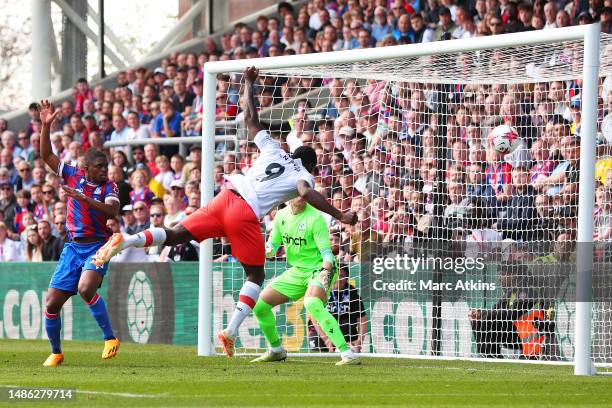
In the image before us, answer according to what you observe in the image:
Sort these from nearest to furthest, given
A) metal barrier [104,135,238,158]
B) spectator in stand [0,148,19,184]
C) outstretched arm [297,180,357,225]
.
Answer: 1. outstretched arm [297,180,357,225]
2. metal barrier [104,135,238,158]
3. spectator in stand [0,148,19,184]

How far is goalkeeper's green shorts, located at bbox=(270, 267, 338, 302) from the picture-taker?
1293 cm

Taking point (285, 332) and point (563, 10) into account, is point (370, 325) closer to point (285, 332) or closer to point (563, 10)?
Result: point (285, 332)

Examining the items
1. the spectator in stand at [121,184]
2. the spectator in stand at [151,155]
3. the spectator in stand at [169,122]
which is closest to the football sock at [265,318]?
the spectator in stand at [121,184]

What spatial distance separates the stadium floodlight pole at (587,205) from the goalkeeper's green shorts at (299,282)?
2801mm

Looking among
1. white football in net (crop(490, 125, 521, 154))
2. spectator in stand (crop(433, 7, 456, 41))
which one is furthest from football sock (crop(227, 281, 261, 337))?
spectator in stand (crop(433, 7, 456, 41))

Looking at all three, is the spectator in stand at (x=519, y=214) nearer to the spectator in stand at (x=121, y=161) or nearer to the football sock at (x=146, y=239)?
the football sock at (x=146, y=239)

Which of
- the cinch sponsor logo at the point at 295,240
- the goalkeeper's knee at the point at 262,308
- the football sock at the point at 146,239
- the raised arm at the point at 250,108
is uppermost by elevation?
the raised arm at the point at 250,108

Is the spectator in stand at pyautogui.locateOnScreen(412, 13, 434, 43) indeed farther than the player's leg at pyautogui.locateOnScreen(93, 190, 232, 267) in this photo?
Yes

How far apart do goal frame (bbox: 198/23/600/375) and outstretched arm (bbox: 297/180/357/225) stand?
2101 millimetres

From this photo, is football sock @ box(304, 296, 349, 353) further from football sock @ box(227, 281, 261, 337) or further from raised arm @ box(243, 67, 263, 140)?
raised arm @ box(243, 67, 263, 140)

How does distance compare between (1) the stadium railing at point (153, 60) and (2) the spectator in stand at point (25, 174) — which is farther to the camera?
(1) the stadium railing at point (153, 60)

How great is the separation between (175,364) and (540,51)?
16.9 ft

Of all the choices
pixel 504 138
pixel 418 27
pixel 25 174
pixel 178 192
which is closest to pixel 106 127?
pixel 25 174

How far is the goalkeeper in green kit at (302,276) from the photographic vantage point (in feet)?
41.8
